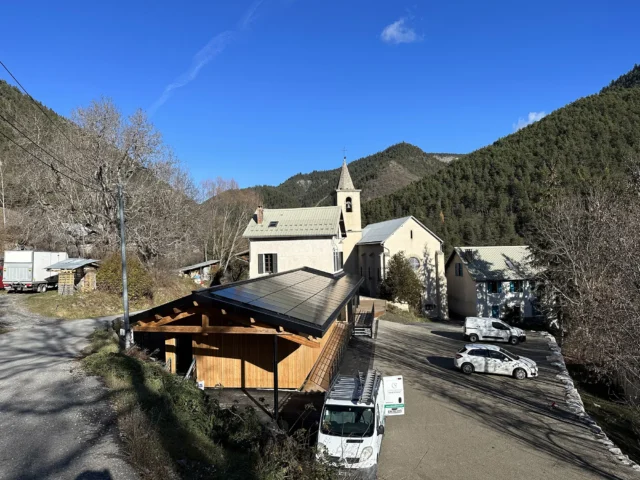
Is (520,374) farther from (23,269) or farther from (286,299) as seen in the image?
(23,269)

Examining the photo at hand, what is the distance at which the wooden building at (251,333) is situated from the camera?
11.6m

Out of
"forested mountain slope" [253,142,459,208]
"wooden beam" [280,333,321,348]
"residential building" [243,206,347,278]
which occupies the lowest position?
"wooden beam" [280,333,321,348]

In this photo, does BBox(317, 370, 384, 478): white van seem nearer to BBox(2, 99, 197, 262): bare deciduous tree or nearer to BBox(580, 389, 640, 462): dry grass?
BBox(580, 389, 640, 462): dry grass

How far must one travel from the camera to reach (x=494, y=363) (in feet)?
62.9

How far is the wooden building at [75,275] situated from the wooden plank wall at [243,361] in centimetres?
1700

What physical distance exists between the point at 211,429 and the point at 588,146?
8120 centimetres

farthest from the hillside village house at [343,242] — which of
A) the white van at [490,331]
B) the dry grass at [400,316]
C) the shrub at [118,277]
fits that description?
the white van at [490,331]

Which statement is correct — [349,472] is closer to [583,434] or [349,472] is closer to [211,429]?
[211,429]

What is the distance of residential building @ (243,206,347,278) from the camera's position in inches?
1320

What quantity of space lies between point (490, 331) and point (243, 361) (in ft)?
67.3

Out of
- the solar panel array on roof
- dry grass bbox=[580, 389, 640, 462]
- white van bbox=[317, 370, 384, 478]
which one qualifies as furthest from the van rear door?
dry grass bbox=[580, 389, 640, 462]

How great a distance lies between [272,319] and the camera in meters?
11.3

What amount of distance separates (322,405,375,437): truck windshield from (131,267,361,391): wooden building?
1.77 meters

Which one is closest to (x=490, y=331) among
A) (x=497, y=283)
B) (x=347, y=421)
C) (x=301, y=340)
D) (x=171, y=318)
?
(x=497, y=283)
